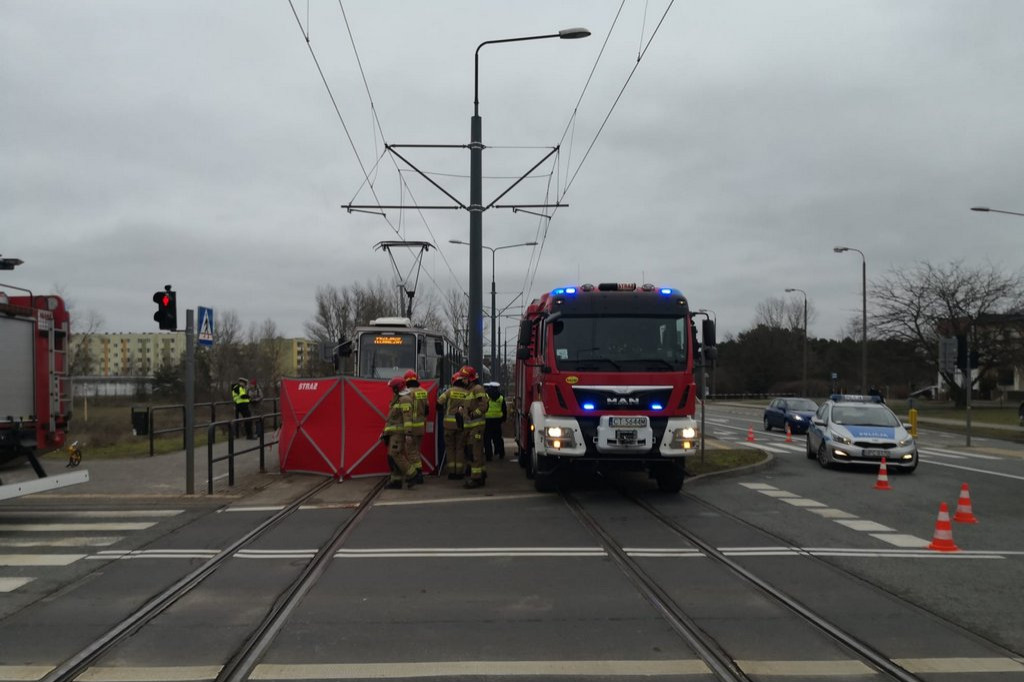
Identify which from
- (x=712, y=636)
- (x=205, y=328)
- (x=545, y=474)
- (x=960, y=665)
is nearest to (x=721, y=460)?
(x=545, y=474)

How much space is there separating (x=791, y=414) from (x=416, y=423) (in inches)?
899

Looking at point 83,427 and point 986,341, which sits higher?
point 986,341

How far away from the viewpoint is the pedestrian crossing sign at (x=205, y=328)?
13.3m

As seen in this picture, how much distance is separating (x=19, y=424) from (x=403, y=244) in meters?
11.5

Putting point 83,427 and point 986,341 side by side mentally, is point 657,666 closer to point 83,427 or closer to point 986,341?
point 83,427

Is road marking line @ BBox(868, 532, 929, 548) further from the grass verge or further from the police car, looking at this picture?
the police car

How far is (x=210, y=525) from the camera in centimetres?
1062

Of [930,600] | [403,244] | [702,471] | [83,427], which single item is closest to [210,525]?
[930,600]

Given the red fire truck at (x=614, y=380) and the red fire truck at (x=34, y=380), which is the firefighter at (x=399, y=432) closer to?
the red fire truck at (x=614, y=380)

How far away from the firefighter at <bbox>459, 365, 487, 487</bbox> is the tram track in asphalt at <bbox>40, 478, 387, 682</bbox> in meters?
3.50

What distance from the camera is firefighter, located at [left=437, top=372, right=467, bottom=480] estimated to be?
13.9 meters

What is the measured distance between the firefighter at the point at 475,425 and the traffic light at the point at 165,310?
15.1 feet

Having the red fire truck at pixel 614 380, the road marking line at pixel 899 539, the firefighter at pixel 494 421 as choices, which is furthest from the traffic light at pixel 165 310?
the road marking line at pixel 899 539

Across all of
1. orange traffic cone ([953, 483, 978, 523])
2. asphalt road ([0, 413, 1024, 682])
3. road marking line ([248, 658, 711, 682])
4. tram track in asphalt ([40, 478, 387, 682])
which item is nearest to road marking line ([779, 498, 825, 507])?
asphalt road ([0, 413, 1024, 682])
